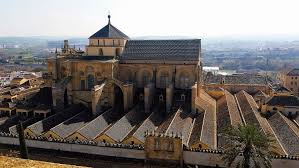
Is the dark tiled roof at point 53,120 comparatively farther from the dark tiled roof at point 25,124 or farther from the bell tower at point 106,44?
the bell tower at point 106,44

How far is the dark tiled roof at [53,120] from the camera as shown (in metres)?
32.7

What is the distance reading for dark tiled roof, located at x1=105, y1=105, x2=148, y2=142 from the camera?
103 ft

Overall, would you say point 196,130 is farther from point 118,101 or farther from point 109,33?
point 109,33

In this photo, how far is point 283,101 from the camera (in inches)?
1650

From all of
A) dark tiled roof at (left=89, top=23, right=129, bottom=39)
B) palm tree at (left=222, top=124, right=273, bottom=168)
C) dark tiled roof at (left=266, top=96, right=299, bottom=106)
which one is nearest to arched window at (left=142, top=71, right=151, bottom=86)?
dark tiled roof at (left=89, top=23, right=129, bottom=39)

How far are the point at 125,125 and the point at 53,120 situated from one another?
7.47 meters

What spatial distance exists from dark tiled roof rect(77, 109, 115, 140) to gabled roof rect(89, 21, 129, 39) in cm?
1152

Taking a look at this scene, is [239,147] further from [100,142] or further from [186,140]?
[100,142]

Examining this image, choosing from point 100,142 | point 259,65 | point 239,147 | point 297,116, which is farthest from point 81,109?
point 259,65

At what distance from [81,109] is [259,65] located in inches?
6153

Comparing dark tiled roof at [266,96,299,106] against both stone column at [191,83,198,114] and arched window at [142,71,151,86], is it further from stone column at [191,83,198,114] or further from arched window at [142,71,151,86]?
arched window at [142,71,151,86]

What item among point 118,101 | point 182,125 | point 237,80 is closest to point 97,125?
point 118,101

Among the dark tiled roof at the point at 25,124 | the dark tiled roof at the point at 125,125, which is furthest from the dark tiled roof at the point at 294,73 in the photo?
the dark tiled roof at the point at 25,124

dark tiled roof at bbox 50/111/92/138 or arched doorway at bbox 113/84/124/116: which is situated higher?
arched doorway at bbox 113/84/124/116
